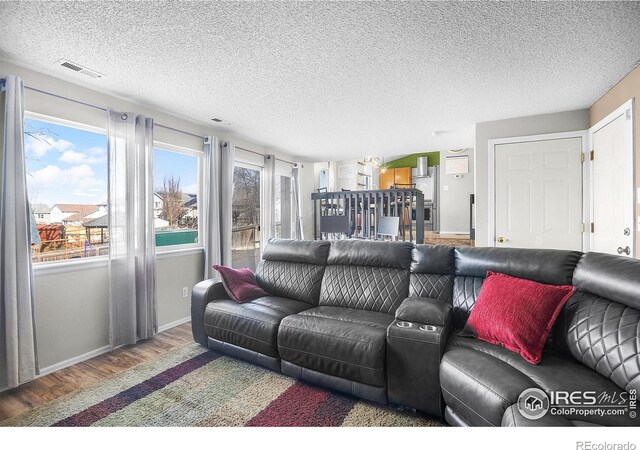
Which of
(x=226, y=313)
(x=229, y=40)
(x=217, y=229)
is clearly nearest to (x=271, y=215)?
(x=217, y=229)

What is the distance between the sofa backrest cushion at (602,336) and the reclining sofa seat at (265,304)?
175cm

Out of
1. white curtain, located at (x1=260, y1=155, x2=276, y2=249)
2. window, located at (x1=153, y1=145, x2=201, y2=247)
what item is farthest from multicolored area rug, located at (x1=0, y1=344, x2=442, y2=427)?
white curtain, located at (x1=260, y1=155, x2=276, y2=249)

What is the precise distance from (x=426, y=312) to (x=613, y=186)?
242 centimetres

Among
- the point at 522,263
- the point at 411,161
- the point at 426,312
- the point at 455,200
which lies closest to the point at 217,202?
the point at 426,312

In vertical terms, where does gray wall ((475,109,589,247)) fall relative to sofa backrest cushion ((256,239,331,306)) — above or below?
above

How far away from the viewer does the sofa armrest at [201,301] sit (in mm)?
2693

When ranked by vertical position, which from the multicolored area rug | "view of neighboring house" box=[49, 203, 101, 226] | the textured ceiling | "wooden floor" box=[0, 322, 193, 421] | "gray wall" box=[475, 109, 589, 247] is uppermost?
the textured ceiling

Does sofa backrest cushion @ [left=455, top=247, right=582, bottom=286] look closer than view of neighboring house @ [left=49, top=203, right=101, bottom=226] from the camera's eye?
Yes

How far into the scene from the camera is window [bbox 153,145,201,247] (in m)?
3.51

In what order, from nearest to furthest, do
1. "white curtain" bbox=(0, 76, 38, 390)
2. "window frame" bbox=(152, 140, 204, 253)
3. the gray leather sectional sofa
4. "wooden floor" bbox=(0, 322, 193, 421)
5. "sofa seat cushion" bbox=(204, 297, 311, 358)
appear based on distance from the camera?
the gray leather sectional sofa, "wooden floor" bbox=(0, 322, 193, 421), "white curtain" bbox=(0, 76, 38, 390), "sofa seat cushion" bbox=(204, 297, 311, 358), "window frame" bbox=(152, 140, 204, 253)

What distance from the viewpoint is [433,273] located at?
2361 mm

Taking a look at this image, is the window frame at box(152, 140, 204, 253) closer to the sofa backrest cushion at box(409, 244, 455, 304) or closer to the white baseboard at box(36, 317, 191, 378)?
the white baseboard at box(36, 317, 191, 378)

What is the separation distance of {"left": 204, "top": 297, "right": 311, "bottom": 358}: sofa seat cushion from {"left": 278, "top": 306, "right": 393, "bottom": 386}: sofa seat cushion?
0.35 ft

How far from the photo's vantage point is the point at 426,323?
1.85 m
